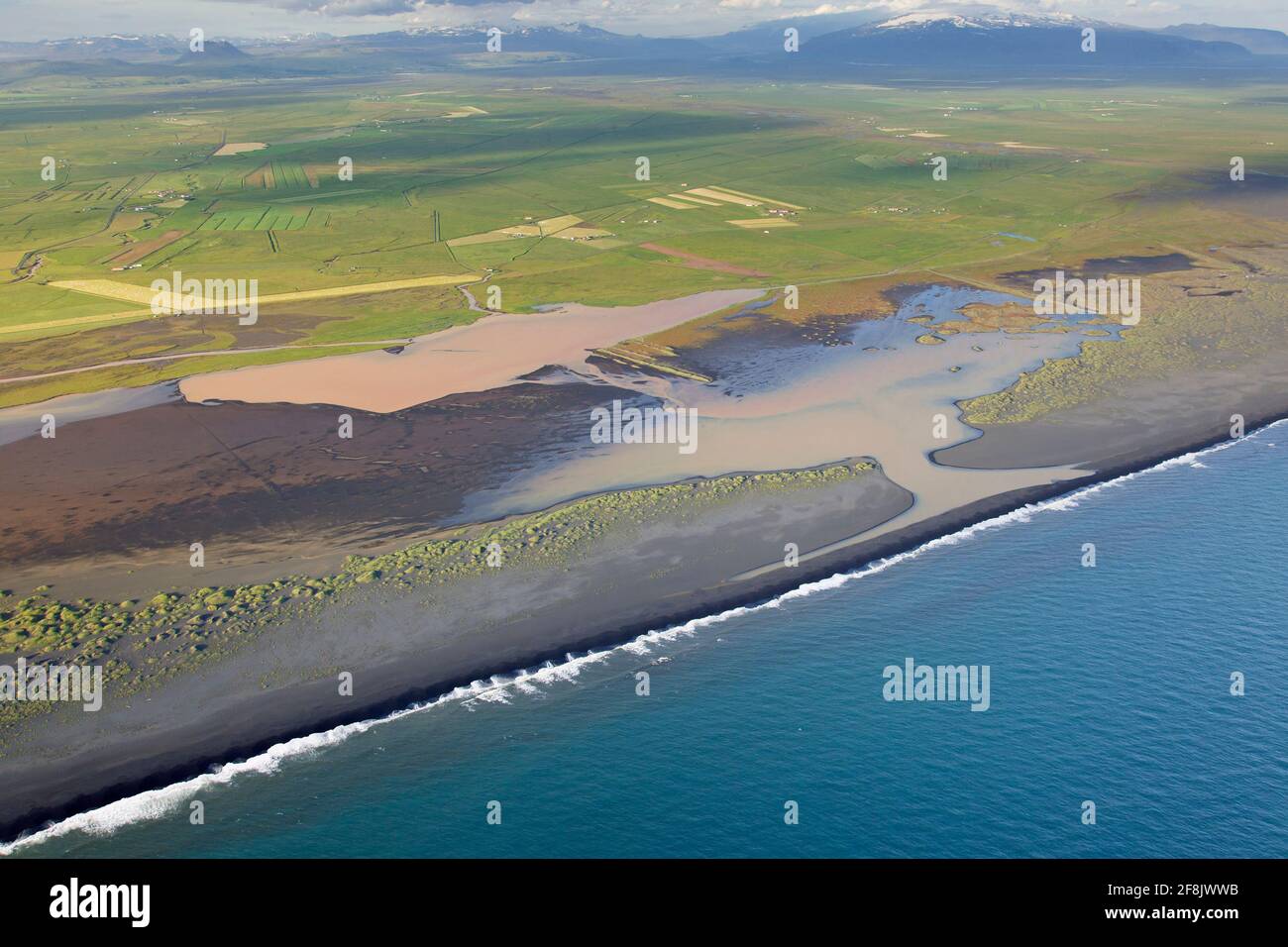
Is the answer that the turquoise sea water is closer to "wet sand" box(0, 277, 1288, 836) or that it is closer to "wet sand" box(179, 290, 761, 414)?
"wet sand" box(0, 277, 1288, 836)

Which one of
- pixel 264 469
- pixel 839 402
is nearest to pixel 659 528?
pixel 839 402

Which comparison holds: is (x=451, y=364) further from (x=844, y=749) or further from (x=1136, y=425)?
(x=844, y=749)

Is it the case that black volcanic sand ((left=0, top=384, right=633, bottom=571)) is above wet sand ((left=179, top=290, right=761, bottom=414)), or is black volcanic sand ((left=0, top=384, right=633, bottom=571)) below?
below

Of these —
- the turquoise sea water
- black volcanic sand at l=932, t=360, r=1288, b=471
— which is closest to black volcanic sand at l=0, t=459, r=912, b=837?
the turquoise sea water

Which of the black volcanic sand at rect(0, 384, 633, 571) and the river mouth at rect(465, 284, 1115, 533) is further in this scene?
the river mouth at rect(465, 284, 1115, 533)

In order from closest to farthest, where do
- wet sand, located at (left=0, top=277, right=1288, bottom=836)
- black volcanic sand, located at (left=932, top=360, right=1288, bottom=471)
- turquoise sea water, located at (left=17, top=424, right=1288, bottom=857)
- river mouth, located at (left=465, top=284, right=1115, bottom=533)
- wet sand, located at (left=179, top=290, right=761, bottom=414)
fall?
turquoise sea water, located at (left=17, top=424, right=1288, bottom=857) → wet sand, located at (left=0, top=277, right=1288, bottom=836) → river mouth, located at (left=465, top=284, right=1115, bottom=533) → black volcanic sand, located at (left=932, top=360, right=1288, bottom=471) → wet sand, located at (left=179, top=290, right=761, bottom=414)

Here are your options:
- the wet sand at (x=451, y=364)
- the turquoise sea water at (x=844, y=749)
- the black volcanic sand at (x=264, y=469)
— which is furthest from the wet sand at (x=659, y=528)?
the wet sand at (x=451, y=364)

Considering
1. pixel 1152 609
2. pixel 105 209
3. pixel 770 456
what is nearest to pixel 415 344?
pixel 770 456
